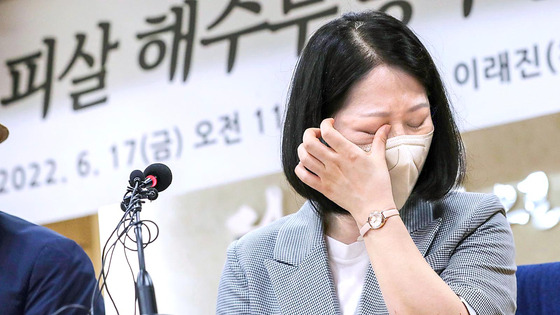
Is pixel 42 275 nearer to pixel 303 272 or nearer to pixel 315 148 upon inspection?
pixel 303 272

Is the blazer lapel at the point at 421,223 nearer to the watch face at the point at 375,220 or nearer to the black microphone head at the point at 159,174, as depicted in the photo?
the watch face at the point at 375,220

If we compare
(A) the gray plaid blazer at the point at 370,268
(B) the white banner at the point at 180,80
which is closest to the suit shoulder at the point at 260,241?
(A) the gray plaid blazer at the point at 370,268

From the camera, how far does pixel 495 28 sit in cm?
268

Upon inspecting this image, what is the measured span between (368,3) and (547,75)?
0.71m

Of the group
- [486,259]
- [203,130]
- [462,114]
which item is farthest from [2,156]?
[486,259]

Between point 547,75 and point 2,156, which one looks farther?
point 2,156

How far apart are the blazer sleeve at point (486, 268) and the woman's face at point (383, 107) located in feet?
0.80

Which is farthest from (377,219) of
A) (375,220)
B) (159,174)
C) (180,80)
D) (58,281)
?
(180,80)

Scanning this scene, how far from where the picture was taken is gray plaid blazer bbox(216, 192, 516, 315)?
1.52 metres

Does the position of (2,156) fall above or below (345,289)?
above

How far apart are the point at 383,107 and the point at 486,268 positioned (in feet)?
1.22

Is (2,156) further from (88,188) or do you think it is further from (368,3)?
(368,3)

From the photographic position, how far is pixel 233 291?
1730 millimetres

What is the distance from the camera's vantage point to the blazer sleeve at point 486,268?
1.46 metres
